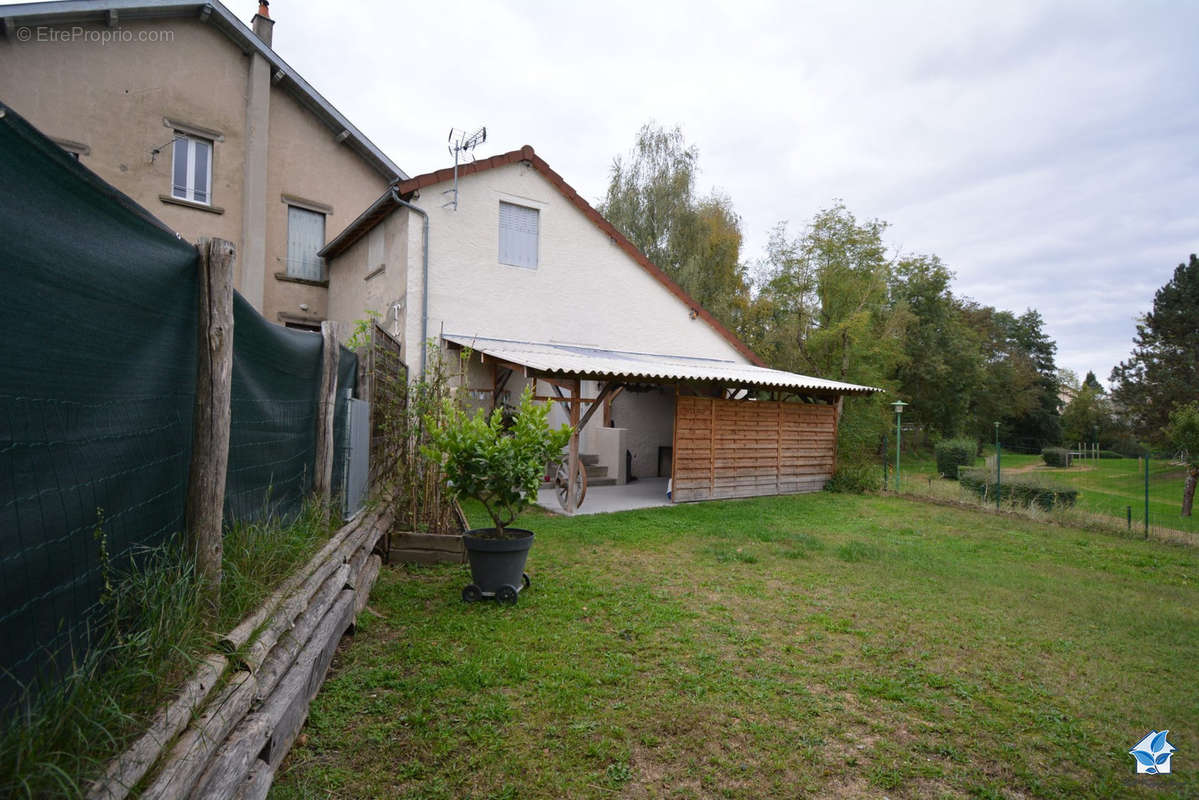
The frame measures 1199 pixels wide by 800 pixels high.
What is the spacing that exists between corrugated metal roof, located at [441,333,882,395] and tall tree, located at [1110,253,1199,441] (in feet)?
89.9

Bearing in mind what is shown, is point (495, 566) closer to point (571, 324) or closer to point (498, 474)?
point (498, 474)

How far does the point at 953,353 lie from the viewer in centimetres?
A: 3094

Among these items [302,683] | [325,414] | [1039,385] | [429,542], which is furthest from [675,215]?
[1039,385]

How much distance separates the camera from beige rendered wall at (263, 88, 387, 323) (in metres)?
13.1

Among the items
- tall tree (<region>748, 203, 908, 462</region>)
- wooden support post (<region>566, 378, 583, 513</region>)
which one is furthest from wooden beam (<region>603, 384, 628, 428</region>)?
tall tree (<region>748, 203, 908, 462</region>)

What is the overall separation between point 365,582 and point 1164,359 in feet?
135

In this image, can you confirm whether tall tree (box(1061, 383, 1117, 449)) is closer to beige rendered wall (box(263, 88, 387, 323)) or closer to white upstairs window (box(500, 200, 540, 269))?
white upstairs window (box(500, 200, 540, 269))

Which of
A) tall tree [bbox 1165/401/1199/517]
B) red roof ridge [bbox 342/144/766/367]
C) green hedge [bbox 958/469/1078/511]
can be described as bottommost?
green hedge [bbox 958/469/1078/511]

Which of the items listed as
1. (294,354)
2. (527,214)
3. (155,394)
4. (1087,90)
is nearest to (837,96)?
(1087,90)

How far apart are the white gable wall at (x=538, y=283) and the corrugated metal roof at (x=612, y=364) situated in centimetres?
23

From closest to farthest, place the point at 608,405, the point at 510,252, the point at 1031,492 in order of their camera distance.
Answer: the point at 608,405 → the point at 1031,492 → the point at 510,252

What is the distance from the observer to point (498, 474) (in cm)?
475

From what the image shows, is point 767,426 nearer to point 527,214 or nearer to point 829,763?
point 527,214

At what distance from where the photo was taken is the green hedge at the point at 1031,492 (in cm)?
1129
